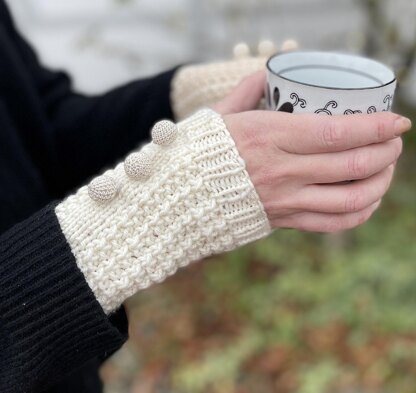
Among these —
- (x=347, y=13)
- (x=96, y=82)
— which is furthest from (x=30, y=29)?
(x=347, y=13)

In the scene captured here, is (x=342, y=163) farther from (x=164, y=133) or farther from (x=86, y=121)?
(x=86, y=121)

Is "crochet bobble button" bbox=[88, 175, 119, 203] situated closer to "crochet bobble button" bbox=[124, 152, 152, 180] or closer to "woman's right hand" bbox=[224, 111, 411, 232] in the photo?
"crochet bobble button" bbox=[124, 152, 152, 180]

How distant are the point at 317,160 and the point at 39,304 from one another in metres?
0.39

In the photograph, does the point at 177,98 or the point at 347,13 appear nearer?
the point at 177,98

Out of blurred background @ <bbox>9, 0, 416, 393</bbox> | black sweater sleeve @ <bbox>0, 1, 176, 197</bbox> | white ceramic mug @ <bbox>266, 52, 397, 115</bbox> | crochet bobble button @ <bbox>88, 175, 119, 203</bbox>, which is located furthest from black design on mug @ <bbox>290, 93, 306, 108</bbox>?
blurred background @ <bbox>9, 0, 416, 393</bbox>

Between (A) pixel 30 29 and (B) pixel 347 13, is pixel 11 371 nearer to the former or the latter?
(A) pixel 30 29

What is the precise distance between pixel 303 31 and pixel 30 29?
4.70 ft

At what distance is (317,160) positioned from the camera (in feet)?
2.24

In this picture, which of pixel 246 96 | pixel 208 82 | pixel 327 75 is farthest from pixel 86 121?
Result: pixel 327 75

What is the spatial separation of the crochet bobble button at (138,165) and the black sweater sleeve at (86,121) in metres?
0.39

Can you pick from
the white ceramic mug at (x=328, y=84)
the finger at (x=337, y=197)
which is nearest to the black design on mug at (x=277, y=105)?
the white ceramic mug at (x=328, y=84)

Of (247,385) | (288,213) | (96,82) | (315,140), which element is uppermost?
(315,140)

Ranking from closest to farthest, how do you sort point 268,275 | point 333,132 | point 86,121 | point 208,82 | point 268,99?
point 333,132, point 268,99, point 208,82, point 86,121, point 268,275

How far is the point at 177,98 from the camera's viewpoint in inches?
41.6
